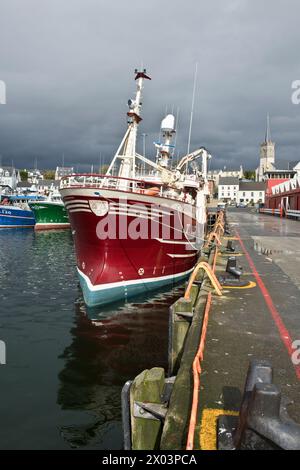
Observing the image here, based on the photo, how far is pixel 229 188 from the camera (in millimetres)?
159625

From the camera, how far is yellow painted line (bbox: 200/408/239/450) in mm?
3639

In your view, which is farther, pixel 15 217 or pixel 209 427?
→ pixel 15 217

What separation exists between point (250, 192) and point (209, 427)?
155615 mm

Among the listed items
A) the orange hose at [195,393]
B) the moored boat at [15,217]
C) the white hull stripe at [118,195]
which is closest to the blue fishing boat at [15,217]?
the moored boat at [15,217]

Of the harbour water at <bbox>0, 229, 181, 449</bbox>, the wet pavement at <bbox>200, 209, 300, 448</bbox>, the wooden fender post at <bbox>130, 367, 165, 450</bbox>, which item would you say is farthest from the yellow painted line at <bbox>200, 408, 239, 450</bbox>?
the harbour water at <bbox>0, 229, 181, 449</bbox>

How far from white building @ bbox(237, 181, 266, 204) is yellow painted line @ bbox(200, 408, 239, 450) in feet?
501

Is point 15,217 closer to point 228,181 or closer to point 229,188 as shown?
point 229,188

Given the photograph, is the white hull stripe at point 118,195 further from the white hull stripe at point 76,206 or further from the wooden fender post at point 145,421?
the wooden fender post at point 145,421

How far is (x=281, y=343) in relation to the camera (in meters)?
6.34

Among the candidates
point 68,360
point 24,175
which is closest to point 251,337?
point 68,360

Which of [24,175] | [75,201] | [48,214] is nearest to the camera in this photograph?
[75,201]

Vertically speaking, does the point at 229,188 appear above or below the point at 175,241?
above

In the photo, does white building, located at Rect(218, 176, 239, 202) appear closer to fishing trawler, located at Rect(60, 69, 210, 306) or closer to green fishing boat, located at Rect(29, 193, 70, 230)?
green fishing boat, located at Rect(29, 193, 70, 230)

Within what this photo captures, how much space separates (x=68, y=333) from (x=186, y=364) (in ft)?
24.8
